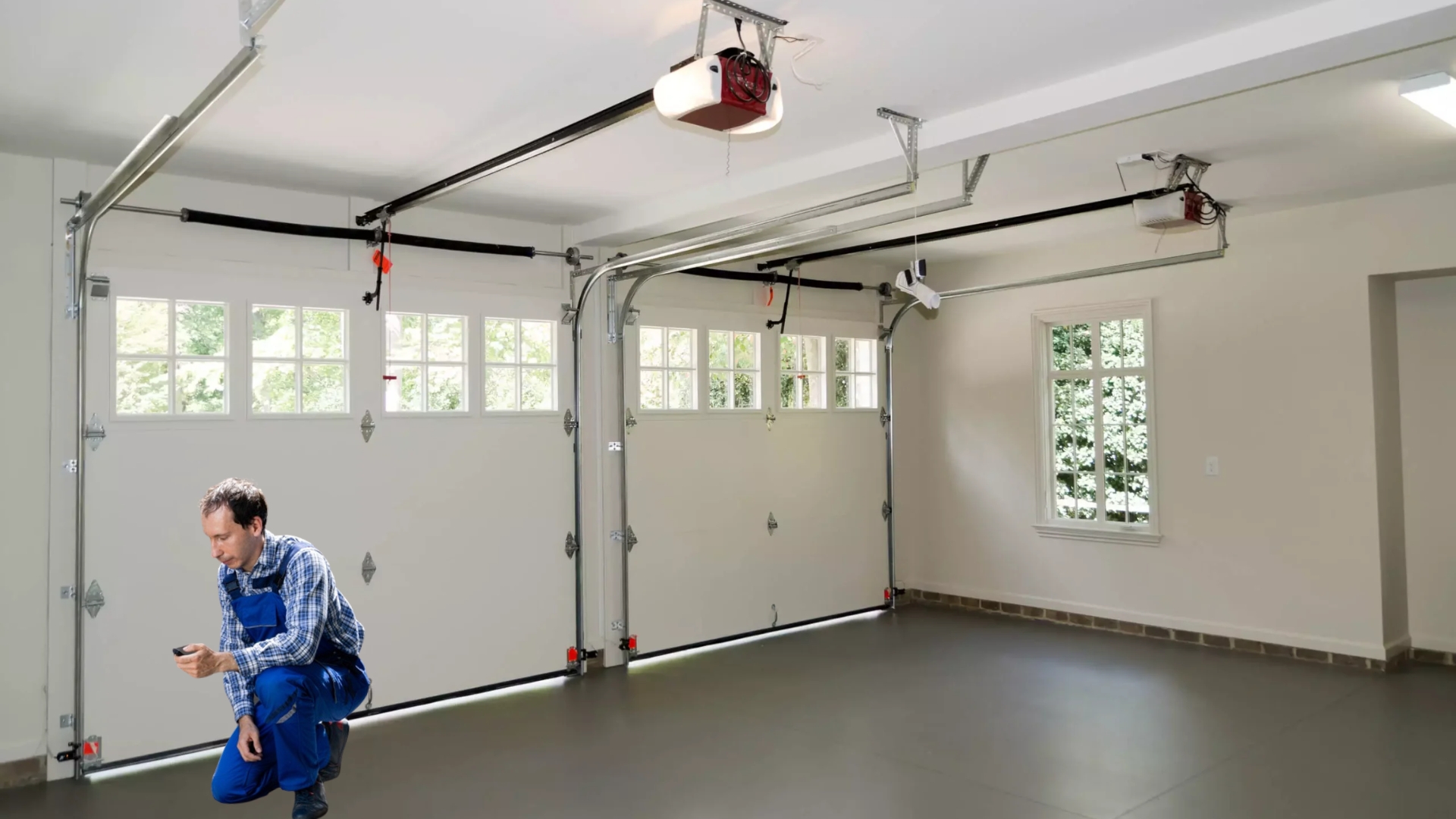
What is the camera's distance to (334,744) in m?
2.90

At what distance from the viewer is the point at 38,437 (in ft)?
14.8

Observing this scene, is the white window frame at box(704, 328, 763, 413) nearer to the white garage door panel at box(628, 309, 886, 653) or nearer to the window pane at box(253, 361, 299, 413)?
the white garage door panel at box(628, 309, 886, 653)

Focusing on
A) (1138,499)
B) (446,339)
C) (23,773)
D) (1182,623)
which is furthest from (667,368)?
(23,773)

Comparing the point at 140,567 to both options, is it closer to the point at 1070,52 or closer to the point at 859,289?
the point at 1070,52

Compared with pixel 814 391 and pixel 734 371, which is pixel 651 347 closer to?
pixel 734 371

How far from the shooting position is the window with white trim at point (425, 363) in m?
5.56

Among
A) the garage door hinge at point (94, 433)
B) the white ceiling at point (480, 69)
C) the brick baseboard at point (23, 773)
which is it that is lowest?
the brick baseboard at point (23, 773)

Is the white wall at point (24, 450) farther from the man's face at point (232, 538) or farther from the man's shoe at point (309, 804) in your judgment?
the man's shoe at point (309, 804)

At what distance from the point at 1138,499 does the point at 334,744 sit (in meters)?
5.94

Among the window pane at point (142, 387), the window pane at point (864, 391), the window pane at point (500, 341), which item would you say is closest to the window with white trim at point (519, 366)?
the window pane at point (500, 341)

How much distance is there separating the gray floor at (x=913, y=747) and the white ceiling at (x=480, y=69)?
289cm

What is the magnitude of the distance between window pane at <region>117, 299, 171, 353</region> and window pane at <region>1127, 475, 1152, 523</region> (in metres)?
6.25

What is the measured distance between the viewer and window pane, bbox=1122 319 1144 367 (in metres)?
7.12

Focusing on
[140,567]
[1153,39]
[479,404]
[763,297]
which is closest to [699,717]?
[479,404]
